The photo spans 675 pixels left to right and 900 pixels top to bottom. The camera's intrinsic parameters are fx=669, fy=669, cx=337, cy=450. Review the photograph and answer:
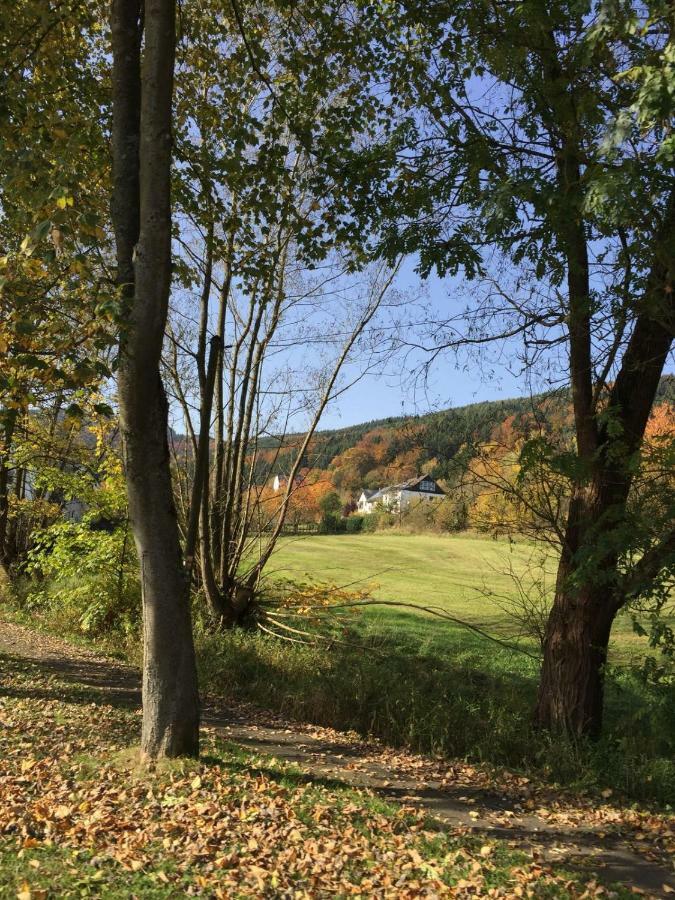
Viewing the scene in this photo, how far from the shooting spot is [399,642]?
42.0 ft

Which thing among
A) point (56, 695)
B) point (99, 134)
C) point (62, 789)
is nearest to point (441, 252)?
point (99, 134)

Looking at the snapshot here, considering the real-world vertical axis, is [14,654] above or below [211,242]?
below

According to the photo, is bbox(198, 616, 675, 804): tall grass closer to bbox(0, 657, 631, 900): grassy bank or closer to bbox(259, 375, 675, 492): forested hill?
bbox(0, 657, 631, 900): grassy bank

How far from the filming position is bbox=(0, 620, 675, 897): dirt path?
473cm

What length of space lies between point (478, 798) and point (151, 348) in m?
4.79

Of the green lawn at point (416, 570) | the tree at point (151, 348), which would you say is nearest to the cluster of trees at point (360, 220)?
A: the tree at point (151, 348)

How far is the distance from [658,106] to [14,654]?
11002 millimetres

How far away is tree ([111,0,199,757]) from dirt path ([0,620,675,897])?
1.68 m

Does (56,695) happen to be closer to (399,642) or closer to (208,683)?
(208,683)

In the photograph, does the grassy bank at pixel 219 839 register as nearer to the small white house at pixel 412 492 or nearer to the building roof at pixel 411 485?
the building roof at pixel 411 485

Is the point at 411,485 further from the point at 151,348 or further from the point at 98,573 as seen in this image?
the point at 98,573

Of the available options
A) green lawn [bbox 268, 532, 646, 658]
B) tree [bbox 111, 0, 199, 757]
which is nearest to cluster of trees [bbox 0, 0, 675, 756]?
tree [bbox 111, 0, 199, 757]

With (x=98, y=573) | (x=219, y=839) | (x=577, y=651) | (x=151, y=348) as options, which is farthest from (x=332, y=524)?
(x=219, y=839)

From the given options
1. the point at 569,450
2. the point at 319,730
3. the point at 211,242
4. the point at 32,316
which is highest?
the point at 211,242
